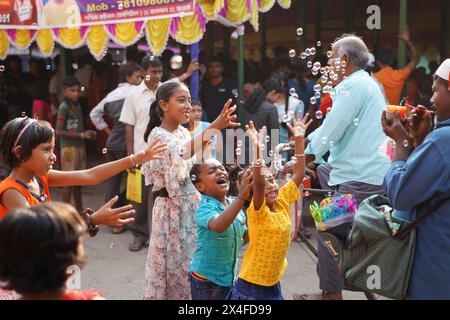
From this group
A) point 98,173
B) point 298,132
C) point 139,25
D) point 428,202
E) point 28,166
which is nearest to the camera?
point 428,202

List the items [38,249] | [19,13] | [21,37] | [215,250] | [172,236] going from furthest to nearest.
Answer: [21,37] → [19,13] → [172,236] → [215,250] → [38,249]

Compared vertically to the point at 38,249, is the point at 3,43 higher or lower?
higher

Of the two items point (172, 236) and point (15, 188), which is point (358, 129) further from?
point (15, 188)

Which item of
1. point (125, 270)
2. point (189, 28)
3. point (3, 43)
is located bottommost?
point (125, 270)

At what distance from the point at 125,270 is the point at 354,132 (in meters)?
2.53

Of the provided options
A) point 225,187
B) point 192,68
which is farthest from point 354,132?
point 192,68

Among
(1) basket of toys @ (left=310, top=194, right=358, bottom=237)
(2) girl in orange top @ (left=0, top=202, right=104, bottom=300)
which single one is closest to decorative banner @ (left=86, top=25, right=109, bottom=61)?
(1) basket of toys @ (left=310, top=194, right=358, bottom=237)

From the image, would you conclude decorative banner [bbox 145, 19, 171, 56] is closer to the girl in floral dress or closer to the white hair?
the girl in floral dress

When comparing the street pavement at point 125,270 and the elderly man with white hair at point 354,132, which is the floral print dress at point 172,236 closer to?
the street pavement at point 125,270

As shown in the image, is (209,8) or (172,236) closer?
(172,236)

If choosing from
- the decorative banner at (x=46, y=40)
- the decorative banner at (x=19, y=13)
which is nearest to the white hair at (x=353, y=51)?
the decorative banner at (x=46, y=40)

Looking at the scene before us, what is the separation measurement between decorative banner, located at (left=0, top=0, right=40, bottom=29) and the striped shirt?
17.8 ft

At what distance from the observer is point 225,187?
3.56 meters
